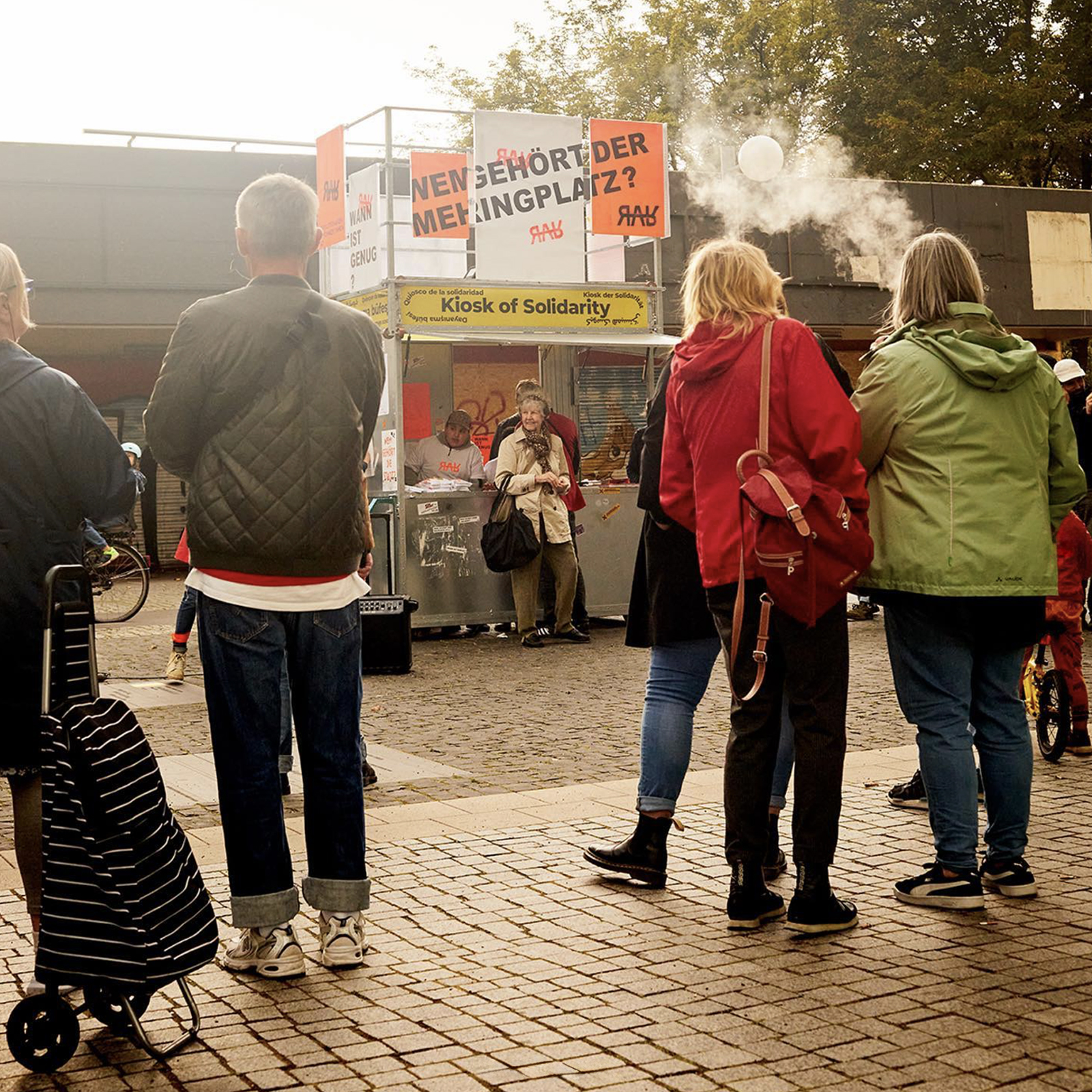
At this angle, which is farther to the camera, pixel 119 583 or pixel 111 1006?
pixel 119 583

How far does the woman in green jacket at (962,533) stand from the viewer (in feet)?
15.9

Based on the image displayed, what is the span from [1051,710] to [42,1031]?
16.9ft

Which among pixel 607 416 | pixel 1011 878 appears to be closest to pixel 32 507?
pixel 1011 878

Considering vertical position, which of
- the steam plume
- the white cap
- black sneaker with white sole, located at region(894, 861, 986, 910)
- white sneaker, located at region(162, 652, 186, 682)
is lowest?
white sneaker, located at region(162, 652, 186, 682)

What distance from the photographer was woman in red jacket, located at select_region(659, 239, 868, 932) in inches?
179

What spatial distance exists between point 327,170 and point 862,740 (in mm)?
8240

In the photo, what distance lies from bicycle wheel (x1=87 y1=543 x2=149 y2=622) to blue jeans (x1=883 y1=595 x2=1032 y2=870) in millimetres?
12322

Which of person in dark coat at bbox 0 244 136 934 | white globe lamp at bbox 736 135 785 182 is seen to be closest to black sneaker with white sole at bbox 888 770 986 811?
person in dark coat at bbox 0 244 136 934

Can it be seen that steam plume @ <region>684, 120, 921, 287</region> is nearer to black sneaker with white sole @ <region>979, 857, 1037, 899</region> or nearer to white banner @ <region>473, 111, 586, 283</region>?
white banner @ <region>473, 111, 586, 283</region>

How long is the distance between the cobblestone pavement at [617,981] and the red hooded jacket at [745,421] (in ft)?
3.61

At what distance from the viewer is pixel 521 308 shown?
14.0 meters

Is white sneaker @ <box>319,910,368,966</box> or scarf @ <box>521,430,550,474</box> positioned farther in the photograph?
scarf @ <box>521,430,550,474</box>

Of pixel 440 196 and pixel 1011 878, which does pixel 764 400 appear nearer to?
pixel 1011 878

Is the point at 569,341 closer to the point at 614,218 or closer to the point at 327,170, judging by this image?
the point at 614,218
